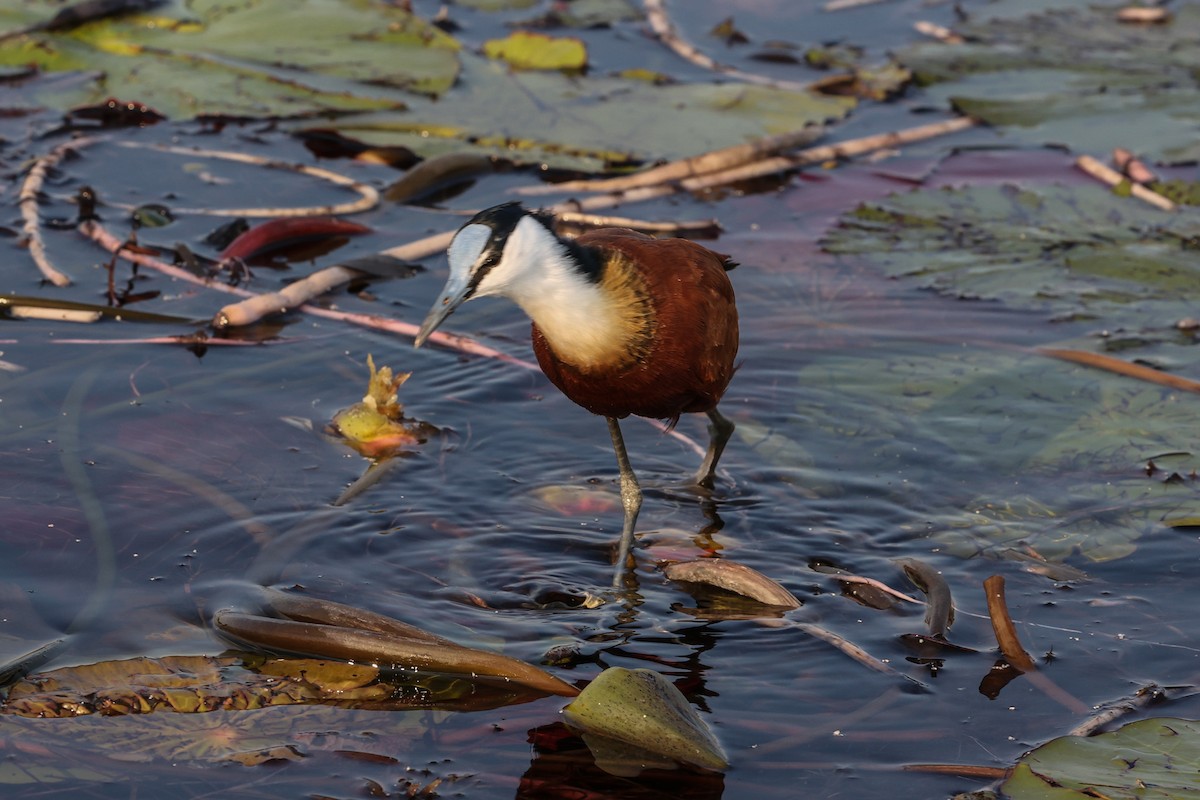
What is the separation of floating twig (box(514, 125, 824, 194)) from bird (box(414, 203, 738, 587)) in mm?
2475

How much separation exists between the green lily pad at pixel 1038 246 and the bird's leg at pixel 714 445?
5.83 feet

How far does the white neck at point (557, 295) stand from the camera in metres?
3.61

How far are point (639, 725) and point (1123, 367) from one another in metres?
2.90

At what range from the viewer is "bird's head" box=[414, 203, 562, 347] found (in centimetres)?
351

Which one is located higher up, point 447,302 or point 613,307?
point 447,302

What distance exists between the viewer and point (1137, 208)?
6750 mm

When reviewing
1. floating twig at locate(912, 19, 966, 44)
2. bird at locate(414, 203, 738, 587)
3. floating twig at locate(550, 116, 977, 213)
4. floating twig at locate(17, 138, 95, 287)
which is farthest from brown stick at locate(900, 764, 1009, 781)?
floating twig at locate(912, 19, 966, 44)

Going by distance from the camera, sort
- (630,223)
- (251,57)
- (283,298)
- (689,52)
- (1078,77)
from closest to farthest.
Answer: (283,298) → (630,223) → (251,57) → (1078,77) → (689,52)

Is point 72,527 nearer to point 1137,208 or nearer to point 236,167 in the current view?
point 236,167

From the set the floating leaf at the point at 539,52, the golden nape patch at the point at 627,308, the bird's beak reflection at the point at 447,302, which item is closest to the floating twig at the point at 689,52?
the floating leaf at the point at 539,52

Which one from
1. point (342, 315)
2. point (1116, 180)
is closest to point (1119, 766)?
point (342, 315)

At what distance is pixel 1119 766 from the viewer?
3182 mm

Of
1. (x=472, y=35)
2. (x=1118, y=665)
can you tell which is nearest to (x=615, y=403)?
(x=1118, y=665)

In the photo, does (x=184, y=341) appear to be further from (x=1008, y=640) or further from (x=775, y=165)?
(x=775, y=165)
